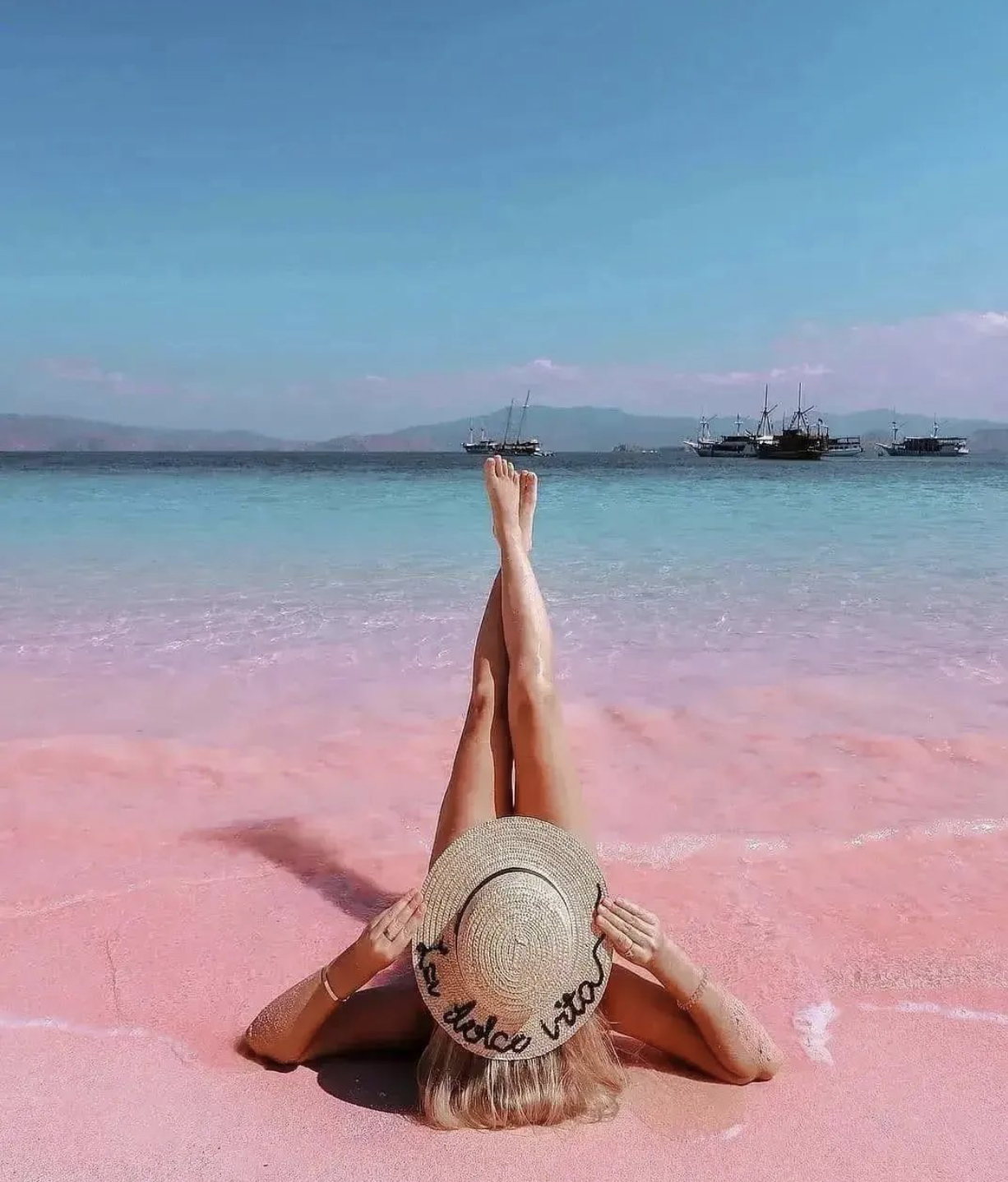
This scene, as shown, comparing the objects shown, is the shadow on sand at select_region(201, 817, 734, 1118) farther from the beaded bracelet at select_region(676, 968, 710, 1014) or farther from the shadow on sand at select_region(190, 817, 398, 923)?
the beaded bracelet at select_region(676, 968, 710, 1014)

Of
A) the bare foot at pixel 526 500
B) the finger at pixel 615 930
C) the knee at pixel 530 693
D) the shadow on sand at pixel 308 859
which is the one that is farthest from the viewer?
the bare foot at pixel 526 500

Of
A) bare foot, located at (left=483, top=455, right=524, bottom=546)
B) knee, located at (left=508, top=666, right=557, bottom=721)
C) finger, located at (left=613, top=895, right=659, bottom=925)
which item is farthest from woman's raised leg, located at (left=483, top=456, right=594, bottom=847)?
finger, located at (left=613, top=895, right=659, bottom=925)

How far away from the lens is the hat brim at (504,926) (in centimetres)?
205

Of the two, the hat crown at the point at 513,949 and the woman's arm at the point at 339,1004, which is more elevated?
the hat crown at the point at 513,949

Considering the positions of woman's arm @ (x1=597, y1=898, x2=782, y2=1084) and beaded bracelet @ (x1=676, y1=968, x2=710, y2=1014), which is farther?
beaded bracelet @ (x1=676, y1=968, x2=710, y2=1014)

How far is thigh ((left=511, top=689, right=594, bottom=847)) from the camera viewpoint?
2723mm

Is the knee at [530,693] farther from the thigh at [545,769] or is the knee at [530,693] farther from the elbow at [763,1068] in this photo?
the elbow at [763,1068]

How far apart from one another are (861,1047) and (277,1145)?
1517 mm

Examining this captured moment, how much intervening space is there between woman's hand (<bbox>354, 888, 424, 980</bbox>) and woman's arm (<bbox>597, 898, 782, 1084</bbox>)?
0.41m

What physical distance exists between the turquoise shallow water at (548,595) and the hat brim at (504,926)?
359cm

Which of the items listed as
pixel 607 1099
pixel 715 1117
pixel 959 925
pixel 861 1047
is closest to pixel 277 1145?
pixel 607 1099

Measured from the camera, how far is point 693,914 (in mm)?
3281

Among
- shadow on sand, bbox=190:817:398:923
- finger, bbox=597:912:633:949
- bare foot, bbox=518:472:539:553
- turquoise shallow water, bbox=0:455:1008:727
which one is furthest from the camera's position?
turquoise shallow water, bbox=0:455:1008:727

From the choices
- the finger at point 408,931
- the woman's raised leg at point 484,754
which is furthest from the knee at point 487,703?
the finger at point 408,931
